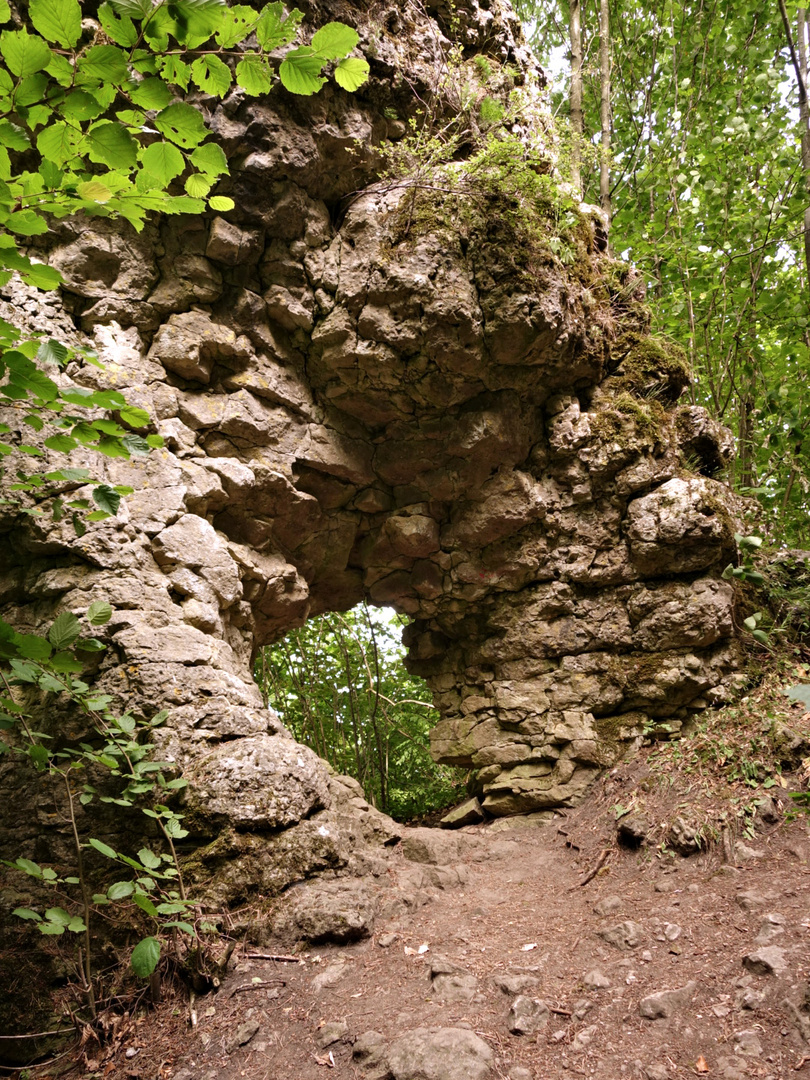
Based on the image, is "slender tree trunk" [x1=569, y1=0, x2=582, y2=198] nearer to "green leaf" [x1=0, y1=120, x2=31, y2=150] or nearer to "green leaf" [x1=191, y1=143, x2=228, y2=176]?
"green leaf" [x1=191, y1=143, x2=228, y2=176]

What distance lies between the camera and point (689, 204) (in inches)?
310

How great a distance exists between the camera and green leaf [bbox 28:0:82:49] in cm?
155

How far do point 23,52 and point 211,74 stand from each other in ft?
1.55

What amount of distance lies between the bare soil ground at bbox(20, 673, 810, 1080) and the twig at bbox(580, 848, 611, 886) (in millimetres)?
12

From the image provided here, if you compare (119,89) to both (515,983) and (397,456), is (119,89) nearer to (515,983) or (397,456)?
(515,983)

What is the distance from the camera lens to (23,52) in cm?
162

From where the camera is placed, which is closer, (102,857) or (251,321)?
(102,857)

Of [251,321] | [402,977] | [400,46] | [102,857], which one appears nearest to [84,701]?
[102,857]

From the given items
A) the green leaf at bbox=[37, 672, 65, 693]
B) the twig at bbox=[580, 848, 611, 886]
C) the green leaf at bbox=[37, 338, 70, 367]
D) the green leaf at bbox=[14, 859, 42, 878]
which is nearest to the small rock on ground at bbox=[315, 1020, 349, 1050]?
the green leaf at bbox=[14, 859, 42, 878]

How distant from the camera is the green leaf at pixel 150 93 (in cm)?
166

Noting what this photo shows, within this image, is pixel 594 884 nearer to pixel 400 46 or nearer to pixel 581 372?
pixel 581 372

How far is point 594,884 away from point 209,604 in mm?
3405

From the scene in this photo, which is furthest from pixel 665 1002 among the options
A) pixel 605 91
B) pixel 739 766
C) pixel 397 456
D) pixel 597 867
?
pixel 605 91

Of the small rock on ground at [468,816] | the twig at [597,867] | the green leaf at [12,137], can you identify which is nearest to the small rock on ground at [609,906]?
the twig at [597,867]
